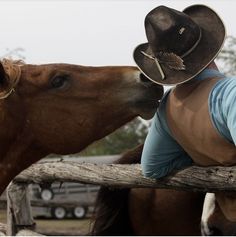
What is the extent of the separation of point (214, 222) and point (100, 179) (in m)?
0.75

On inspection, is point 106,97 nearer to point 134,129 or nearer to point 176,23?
point 176,23

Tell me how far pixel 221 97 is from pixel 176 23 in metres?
0.35

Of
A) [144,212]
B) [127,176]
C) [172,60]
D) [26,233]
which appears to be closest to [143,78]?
[172,60]

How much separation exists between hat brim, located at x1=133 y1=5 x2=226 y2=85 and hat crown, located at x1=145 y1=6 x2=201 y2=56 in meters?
0.04

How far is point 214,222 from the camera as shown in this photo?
110 inches

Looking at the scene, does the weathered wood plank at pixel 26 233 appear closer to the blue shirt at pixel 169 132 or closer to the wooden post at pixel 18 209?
the wooden post at pixel 18 209

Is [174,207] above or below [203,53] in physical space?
below

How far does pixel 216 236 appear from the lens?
9.31 feet

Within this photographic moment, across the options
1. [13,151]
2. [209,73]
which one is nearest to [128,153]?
[13,151]

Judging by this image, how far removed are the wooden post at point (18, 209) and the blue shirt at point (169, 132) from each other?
4.93 feet

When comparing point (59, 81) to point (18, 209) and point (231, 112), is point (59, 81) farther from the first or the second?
point (18, 209)

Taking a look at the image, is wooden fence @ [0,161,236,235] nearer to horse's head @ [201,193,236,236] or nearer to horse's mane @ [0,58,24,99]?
horse's head @ [201,193,236,236]

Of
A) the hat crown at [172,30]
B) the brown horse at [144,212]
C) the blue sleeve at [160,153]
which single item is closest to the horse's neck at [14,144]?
the blue sleeve at [160,153]

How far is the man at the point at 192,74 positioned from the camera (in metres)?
2.03
